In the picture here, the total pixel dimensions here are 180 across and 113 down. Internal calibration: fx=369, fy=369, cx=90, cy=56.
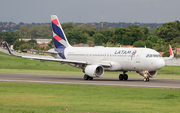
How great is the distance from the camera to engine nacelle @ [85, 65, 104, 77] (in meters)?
41.0

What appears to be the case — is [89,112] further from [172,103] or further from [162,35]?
[162,35]

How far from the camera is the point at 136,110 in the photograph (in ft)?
63.9

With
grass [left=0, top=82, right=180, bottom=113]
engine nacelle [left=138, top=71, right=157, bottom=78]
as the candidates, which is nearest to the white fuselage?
engine nacelle [left=138, top=71, right=157, bottom=78]

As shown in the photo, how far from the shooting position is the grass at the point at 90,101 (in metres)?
19.6

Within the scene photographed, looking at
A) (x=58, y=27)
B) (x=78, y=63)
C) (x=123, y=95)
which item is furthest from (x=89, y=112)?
(x=58, y=27)

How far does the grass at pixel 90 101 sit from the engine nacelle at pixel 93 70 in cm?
1195

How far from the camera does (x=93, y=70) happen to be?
41.0 metres

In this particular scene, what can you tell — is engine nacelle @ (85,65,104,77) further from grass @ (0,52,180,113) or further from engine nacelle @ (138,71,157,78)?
grass @ (0,52,180,113)

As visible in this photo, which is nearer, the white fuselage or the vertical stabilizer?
the white fuselage

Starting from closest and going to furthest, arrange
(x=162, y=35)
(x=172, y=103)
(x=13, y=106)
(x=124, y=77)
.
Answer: (x=13, y=106)
(x=172, y=103)
(x=124, y=77)
(x=162, y=35)

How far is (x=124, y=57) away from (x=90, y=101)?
19.3 meters

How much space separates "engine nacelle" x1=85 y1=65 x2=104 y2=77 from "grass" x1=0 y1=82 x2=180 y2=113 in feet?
39.2

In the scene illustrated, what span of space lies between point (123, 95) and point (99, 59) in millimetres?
18241

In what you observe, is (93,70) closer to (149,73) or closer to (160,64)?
(149,73)
